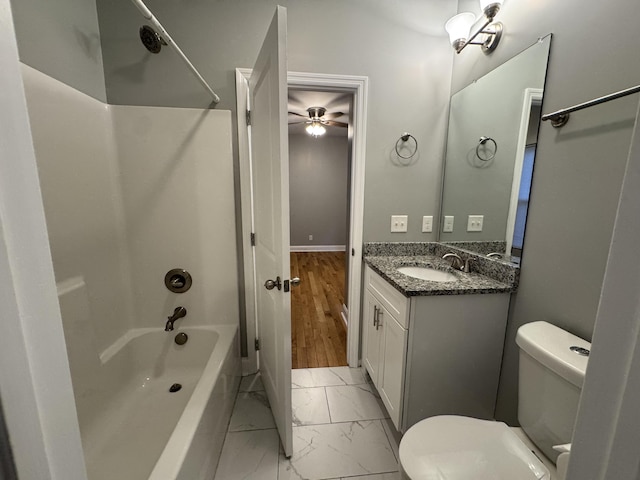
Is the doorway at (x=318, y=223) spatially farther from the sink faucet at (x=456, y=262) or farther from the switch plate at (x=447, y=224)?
the sink faucet at (x=456, y=262)

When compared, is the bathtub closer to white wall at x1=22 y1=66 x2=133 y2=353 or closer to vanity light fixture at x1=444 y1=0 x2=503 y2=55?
white wall at x1=22 y1=66 x2=133 y2=353

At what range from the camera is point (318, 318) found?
2.71 m

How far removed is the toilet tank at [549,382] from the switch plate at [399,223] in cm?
93

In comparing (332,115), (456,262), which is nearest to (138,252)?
(456,262)

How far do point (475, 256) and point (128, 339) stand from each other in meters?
2.13

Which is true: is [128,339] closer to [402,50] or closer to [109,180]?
[109,180]

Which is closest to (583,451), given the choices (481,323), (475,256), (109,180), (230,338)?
(481,323)

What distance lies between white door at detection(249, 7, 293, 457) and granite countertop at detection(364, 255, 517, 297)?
0.55 metres

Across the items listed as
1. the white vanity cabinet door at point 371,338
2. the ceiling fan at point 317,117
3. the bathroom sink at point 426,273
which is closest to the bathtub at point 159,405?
the white vanity cabinet door at point 371,338

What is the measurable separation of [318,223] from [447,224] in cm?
400

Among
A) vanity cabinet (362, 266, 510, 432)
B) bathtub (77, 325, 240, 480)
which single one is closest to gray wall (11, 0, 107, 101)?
bathtub (77, 325, 240, 480)

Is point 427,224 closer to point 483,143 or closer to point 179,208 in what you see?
point 483,143

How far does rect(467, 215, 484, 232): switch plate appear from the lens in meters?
1.51

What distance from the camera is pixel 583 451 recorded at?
0.34 meters
